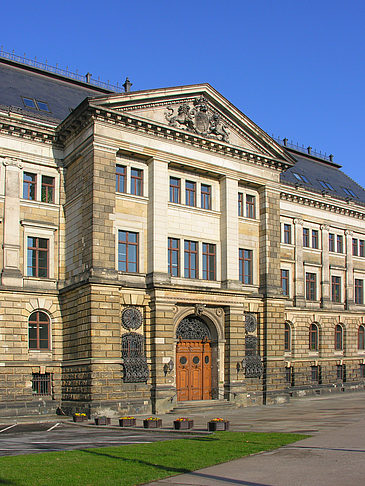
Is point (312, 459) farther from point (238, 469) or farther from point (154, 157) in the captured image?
point (154, 157)

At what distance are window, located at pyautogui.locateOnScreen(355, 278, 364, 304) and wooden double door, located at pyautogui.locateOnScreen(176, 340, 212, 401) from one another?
22689 millimetres

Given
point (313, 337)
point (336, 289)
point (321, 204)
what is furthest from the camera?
Result: point (336, 289)

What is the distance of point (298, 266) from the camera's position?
172 feet

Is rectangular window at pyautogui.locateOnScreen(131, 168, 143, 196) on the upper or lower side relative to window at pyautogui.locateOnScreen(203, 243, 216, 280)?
upper

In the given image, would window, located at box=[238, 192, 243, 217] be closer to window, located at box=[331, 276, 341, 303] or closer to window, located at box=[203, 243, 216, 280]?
→ window, located at box=[203, 243, 216, 280]

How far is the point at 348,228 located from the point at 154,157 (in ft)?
85.0

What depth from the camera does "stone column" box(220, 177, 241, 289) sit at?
41.3m

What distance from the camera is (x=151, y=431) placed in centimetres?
2655

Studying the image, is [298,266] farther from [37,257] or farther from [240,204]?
[37,257]

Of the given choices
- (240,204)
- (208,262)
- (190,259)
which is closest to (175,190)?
(190,259)

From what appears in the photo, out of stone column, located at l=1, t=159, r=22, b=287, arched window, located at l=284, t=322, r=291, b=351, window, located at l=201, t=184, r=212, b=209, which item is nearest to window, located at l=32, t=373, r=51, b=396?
stone column, located at l=1, t=159, r=22, b=287


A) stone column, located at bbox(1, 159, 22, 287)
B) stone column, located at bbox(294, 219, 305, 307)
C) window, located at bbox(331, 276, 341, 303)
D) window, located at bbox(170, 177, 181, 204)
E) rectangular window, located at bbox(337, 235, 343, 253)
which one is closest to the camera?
stone column, located at bbox(1, 159, 22, 287)

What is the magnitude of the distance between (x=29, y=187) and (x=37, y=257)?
14.5ft

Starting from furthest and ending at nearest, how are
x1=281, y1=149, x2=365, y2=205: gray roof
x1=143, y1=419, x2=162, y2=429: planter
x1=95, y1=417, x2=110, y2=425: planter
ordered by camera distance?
x1=281, y1=149, x2=365, y2=205: gray roof → x1=95, y1=417, x2=110, y2=425: planter → x1=143, y1=419, x2=162, y2=429: planter
